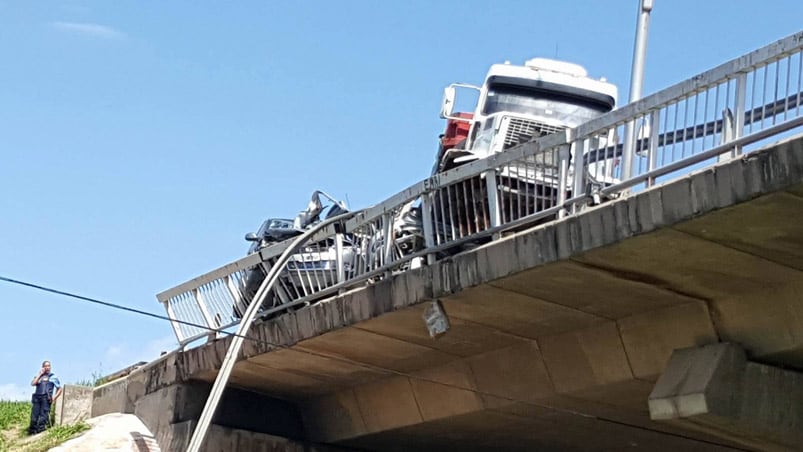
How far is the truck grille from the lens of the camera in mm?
16906

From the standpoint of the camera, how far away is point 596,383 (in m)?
14.1

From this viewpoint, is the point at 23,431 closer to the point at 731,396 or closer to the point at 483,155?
the point at 483,155

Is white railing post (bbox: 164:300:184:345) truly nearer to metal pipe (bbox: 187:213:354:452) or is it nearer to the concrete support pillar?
metal pipe (bbox: 187:213:354:452)

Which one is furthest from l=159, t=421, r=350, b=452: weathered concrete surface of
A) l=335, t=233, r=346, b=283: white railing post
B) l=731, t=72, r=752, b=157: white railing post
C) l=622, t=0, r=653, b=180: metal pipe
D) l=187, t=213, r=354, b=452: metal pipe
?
l=731, t=72, r=752, b=157: white railing post

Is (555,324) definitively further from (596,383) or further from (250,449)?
(250,449)

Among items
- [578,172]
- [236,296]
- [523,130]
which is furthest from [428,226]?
[236,296]

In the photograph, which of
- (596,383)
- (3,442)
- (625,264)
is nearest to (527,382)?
(596,383)

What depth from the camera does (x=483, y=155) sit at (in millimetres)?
16578

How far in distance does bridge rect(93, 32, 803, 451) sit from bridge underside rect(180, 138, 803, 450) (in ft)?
0.08

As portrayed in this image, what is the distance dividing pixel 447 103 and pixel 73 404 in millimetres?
7782

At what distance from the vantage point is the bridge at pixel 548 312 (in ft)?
35.4

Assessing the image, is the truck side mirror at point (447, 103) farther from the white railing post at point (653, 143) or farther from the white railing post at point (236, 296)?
the white railing post at point (653, 143)

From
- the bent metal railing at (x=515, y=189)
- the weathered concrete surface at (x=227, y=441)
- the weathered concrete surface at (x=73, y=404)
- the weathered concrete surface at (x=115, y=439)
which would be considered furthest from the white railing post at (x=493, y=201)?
the weathered concrete surface at (x=73, y=404)

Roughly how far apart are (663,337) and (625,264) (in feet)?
5.76
